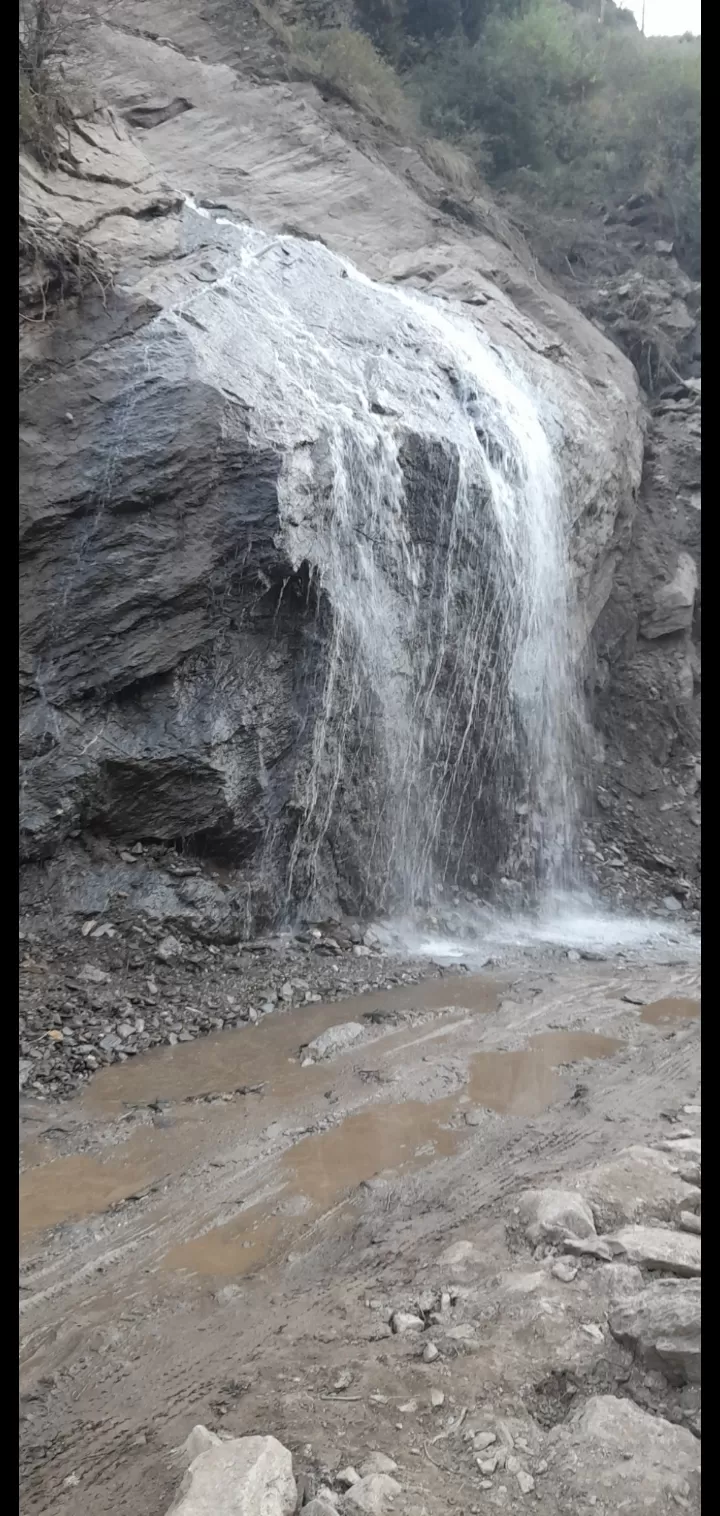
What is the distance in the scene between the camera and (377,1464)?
1.94 metres

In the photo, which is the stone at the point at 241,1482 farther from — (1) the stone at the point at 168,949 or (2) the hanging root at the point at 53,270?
(2) the hanging root at the point at 53,270

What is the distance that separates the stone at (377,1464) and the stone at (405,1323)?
53cm

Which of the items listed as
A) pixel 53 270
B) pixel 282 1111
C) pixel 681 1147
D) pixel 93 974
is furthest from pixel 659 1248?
pixel 53 270

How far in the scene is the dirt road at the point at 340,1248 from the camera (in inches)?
81.8

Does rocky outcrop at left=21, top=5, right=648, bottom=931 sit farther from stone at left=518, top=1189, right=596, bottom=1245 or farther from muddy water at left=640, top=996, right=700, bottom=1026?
stone at left=518, top=1189, right=596, bottom=1245

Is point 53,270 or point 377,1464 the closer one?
point 377,1464

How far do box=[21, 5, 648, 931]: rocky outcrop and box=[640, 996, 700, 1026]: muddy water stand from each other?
2.43 m

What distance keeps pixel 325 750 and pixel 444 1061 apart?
2.83 m

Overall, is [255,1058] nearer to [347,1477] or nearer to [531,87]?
[347,1477]

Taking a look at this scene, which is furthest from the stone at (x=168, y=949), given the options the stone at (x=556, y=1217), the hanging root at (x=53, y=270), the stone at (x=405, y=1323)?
the hanging root at (x=53, y=270)

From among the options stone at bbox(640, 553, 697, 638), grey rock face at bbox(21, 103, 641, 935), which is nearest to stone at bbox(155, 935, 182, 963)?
grey rock face at bbox(21, 103, 641, 935)

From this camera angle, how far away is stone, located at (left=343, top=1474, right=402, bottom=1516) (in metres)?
1.80

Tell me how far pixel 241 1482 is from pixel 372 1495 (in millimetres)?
276

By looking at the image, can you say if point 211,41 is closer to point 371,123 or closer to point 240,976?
point 371,123
